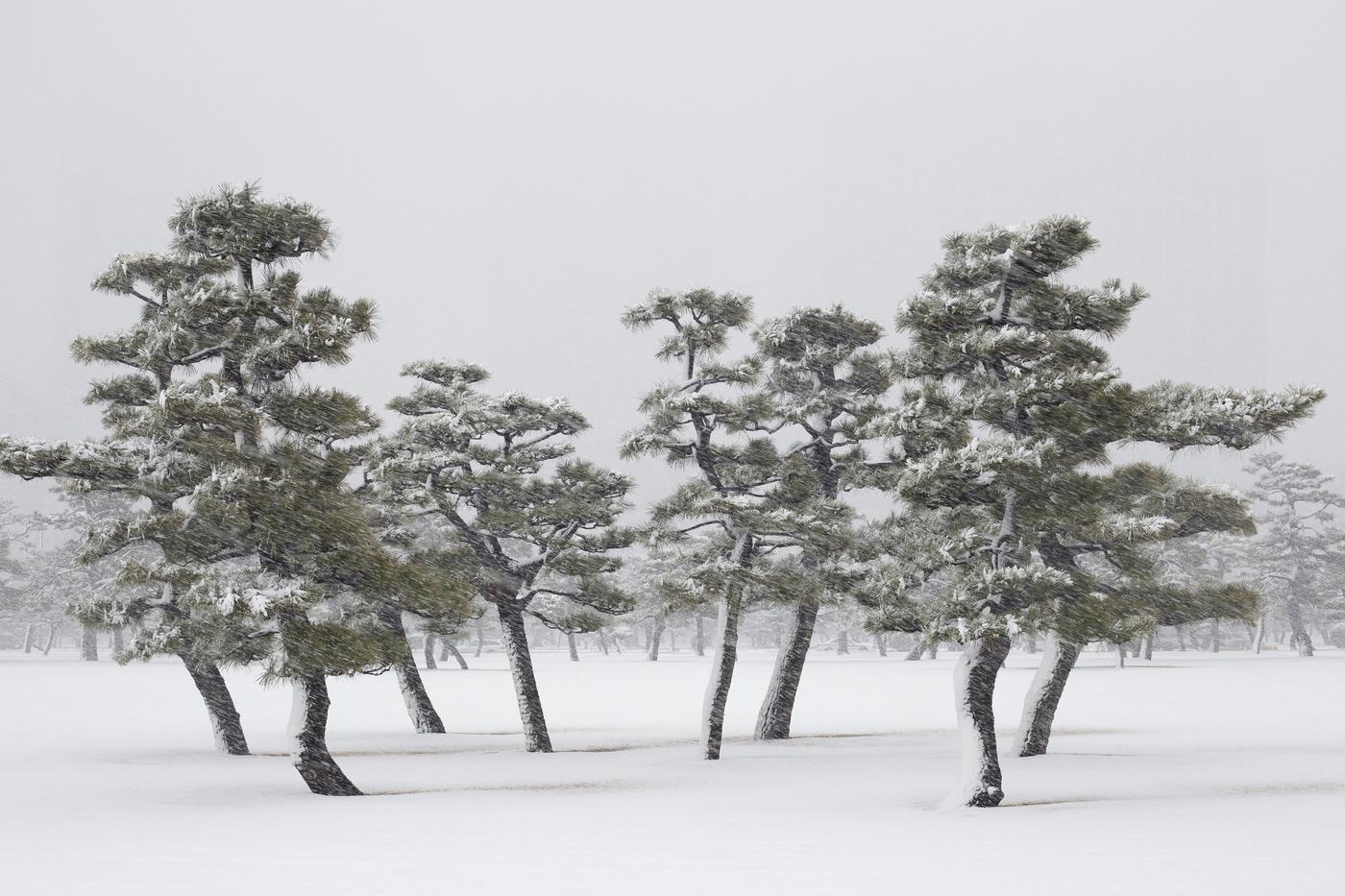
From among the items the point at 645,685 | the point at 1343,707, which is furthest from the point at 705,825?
the point at 645,685

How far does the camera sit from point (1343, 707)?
28688 mm

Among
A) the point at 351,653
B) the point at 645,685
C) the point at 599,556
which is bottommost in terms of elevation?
the point at 645,685

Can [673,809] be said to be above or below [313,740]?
below

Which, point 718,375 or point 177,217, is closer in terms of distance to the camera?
point 177,217

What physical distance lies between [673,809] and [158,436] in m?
8.30

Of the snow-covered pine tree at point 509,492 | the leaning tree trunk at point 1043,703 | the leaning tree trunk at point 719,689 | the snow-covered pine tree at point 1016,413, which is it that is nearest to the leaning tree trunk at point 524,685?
the snow-covered pine tree at point 509,492

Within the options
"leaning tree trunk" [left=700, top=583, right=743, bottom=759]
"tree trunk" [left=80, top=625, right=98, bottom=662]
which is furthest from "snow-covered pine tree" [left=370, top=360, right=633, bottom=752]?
"tree trunk" [left=80, top=625, right=98, bottom=662]

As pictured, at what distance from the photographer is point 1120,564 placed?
51.3ft

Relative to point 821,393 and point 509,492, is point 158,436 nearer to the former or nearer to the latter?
point 509,492

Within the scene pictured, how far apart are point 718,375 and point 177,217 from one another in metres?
8.85

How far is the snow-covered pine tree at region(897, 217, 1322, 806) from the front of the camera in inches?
504

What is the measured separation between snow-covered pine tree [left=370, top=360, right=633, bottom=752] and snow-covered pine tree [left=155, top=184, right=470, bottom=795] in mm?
4836

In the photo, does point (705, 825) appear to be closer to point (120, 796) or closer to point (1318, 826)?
point (1318, 826)

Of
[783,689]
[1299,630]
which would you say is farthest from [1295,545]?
[783,689]
